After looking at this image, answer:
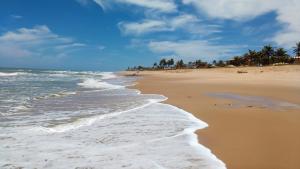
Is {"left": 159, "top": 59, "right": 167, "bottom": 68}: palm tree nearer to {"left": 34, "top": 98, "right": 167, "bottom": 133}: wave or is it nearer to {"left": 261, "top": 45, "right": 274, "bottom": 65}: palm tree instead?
{"left": 261, "top": 45, "right": 274, "bottom": 65}: palm tree

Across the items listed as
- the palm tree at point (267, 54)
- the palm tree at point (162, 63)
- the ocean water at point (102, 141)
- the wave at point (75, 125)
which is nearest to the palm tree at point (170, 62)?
the palm tree at point (162, 63)

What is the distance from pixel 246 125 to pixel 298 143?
203 centimetres

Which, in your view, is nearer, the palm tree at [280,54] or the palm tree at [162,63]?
the palm tree at [280,54]

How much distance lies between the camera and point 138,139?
6.82 meters

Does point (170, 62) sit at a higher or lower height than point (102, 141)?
lower

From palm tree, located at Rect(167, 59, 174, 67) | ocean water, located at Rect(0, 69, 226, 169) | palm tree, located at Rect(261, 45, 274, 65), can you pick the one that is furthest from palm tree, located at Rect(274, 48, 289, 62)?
ocean water, located at Rect(0, 69, 226, 169)

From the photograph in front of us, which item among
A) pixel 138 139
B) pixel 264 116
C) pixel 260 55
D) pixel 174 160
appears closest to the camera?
pixel 174 160

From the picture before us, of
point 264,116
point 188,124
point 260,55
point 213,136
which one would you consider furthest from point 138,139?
point 260,55

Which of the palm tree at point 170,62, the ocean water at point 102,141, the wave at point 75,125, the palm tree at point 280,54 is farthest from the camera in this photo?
the palm tree at point 170,62

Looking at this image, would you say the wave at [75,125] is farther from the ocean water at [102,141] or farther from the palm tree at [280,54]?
the palm tree at [280,54]

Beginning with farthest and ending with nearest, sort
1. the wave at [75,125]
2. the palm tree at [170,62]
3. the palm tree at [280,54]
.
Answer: the palm tree at [170,62]
the palm tree at [280,54]
the wave at [75,125]

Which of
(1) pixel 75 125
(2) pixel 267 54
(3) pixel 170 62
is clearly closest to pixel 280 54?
(2) pixel 267 54

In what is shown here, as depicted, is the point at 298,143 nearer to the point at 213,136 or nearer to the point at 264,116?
the point at 213,136

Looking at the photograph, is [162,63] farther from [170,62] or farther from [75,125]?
[75,125]
